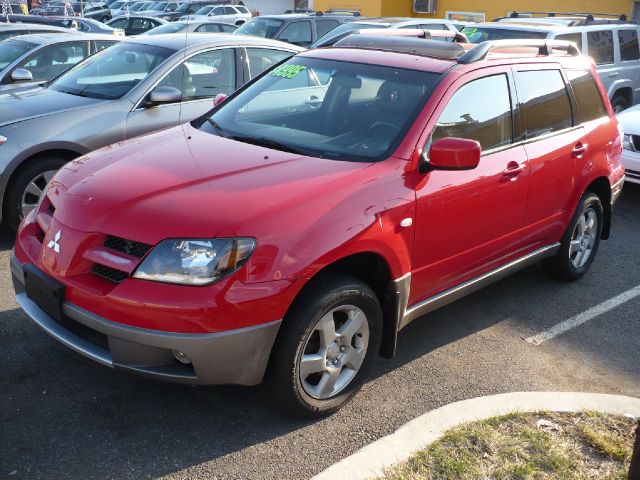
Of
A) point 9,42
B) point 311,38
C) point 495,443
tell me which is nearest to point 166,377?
point 495,443

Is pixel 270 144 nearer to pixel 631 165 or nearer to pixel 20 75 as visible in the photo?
pixel 20 75

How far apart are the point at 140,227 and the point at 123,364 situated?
24.5 inches

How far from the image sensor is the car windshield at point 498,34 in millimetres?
10719

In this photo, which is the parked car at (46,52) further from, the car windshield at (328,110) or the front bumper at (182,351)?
the front bumper at (182,351)

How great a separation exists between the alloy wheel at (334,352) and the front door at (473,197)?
18.4 inches

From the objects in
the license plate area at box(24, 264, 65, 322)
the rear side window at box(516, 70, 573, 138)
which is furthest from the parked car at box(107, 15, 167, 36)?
the license plate area at box(24, 264, 65, 322)

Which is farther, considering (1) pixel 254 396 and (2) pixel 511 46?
(2) pixel 511 46

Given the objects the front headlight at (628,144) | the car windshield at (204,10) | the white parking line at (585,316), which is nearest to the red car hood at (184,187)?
the white parking line at (585,316)

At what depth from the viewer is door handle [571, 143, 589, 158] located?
525 centimetres

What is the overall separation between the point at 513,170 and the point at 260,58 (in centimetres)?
364

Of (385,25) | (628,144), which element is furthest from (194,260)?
(385,25)

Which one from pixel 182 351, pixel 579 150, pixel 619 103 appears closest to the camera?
pixel 182 351

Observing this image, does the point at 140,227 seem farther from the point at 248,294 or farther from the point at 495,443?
the point at 495,443

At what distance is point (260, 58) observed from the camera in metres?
7.44
